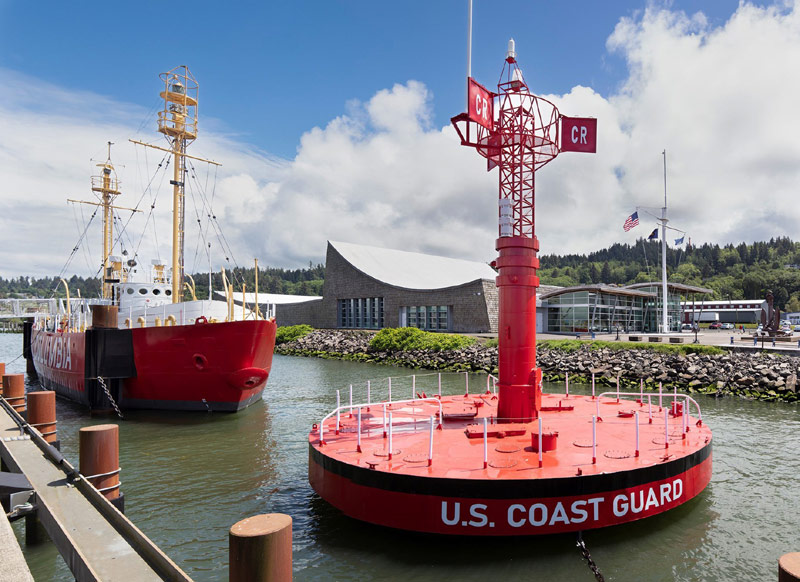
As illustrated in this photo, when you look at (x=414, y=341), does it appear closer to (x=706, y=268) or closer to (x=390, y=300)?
(x=390, y=300)

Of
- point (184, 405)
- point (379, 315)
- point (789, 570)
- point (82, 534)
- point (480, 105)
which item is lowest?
point (184, 405)

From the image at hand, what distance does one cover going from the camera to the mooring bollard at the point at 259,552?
176 inches

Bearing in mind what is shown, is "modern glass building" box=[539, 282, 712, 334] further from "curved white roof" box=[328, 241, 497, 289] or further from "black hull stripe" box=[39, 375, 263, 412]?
"black hull stripe" box=[39, 375, 263, 412]

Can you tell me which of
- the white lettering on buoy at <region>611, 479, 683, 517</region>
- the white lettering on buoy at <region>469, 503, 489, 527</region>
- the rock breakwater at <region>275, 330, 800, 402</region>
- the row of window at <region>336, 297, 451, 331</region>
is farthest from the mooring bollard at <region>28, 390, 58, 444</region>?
the row of window at <region>336, 297, 451, 331</region>

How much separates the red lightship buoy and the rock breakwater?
1496cm

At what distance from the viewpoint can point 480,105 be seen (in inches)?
478

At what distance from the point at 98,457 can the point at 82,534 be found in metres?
2.45

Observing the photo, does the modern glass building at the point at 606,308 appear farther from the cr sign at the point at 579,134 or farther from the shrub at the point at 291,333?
the cr sign at the point at 579,134

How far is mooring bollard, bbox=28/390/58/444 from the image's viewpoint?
12781 millimetres

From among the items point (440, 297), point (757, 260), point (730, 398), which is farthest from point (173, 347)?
point (757, 260)

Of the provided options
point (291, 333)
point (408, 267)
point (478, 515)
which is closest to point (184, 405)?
point (478, 515)

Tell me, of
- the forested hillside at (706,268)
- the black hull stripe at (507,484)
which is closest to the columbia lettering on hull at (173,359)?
the black hull stripe at (507,484)

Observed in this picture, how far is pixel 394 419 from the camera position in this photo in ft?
42.5

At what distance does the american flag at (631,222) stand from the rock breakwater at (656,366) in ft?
41.1
